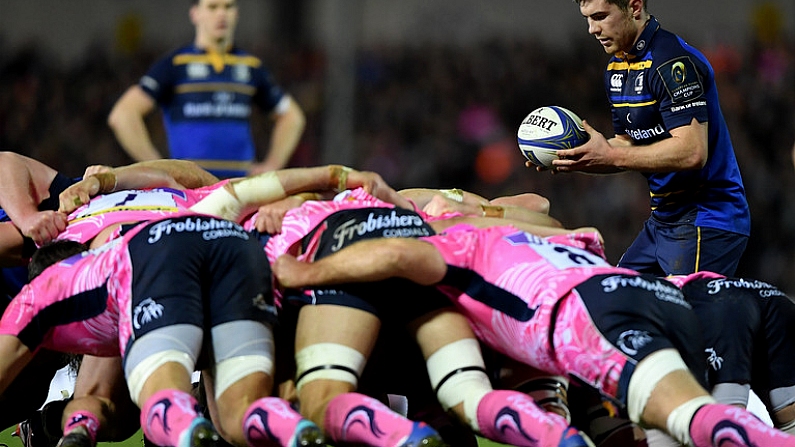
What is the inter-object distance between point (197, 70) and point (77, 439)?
13.7 ft

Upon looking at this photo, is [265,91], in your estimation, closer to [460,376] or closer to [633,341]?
[460,376]

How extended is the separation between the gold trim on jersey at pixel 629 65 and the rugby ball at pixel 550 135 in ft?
1.18

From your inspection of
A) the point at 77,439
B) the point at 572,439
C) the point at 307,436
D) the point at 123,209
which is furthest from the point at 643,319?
the point at 123,209

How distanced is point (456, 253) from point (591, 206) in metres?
7.24

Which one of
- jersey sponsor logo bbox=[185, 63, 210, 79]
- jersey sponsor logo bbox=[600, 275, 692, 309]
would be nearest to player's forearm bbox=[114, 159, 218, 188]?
jersey sponsor logo bbox=[600, 275, 692, 309]

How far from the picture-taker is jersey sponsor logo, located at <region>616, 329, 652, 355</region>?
337 cm

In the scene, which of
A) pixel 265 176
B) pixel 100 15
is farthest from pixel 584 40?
pixel 265 176

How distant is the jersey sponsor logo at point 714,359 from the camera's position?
3.82 metres

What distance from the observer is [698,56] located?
15.6 feet

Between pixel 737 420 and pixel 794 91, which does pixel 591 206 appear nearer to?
pixel 794 91

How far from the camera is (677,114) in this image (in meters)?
4.62

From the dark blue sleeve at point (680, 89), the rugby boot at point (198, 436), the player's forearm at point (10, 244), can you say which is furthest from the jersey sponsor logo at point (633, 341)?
the player's forearm at point (10, 244)

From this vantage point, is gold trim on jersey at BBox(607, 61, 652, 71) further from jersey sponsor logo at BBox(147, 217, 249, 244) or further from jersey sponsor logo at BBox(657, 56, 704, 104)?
jersey sponsor logo at BBox(147, 217, 249, 244)

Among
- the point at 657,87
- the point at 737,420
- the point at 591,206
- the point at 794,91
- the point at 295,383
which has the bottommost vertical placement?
the point at 591,206
